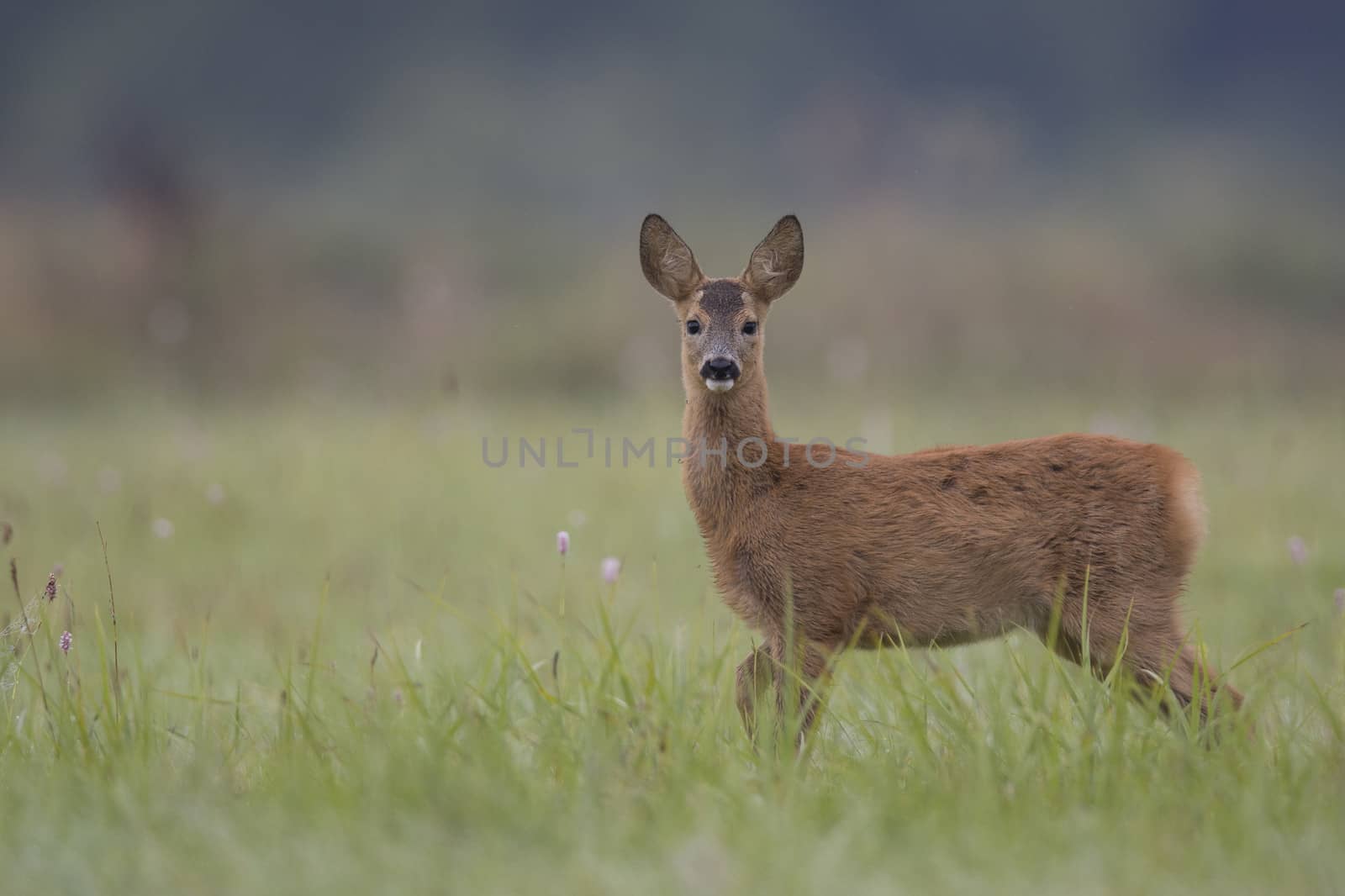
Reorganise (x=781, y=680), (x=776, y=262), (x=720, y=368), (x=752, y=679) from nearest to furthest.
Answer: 1. (x=781, y=680)
2. (x=752, y=679)
3. (x=720, y=368)
4. (x=776, y=262)

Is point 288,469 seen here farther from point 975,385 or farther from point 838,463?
point 975,385

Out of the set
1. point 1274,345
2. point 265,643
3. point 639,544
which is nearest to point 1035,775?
point 265,643

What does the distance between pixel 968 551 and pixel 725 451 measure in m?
0.86

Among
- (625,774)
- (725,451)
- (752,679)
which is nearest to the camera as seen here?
(625,774)

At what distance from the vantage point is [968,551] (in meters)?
4.07

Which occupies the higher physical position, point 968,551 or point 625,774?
point 968,551

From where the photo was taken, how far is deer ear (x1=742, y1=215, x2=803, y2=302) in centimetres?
454

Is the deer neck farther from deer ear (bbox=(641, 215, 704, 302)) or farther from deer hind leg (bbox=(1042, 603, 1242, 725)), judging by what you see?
deer hind leg (bbox=(1042, 603, 1242, 725))

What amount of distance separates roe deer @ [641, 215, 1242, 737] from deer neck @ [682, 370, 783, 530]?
0.04 feet

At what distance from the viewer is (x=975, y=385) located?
14266 mm

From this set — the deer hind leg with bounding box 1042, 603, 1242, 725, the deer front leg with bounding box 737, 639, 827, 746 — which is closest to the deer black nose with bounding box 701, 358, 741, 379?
the deer front leg with bounding box 737, 639, 827, 746

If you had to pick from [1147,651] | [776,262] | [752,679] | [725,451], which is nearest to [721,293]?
[776,262]

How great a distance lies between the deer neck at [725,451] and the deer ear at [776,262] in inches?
12.7

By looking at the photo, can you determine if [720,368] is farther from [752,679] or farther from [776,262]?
[752,679]
